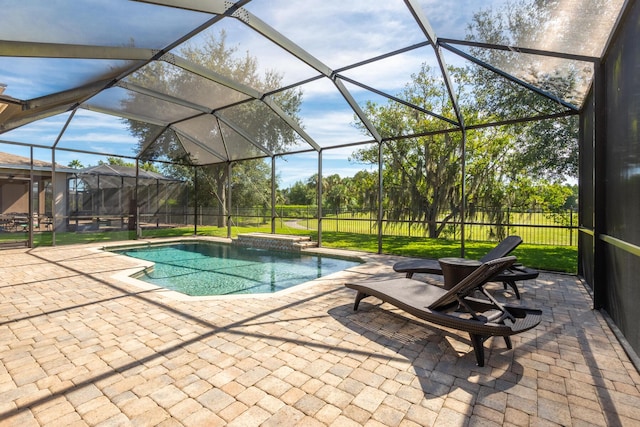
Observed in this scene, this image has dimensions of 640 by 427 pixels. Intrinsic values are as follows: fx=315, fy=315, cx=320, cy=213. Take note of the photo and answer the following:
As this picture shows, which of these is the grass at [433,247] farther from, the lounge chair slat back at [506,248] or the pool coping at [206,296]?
the lounge chair slat back at [506,248]

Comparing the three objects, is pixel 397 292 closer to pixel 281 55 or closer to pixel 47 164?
pixel 281 55

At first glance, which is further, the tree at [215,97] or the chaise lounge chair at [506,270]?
the tree at [215,97]

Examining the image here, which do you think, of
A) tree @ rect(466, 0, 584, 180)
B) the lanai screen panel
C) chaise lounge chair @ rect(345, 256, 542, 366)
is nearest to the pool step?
the lanai screen panel

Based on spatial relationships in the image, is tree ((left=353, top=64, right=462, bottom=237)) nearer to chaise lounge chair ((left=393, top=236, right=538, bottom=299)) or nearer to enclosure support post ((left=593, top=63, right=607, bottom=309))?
chaise lounge chair ((left=393, top=236, right=538, bottom=299))

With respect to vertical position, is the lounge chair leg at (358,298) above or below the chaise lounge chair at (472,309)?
below

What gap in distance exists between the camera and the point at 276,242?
11.2 meters

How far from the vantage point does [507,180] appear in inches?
491

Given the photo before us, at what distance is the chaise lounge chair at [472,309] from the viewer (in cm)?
276

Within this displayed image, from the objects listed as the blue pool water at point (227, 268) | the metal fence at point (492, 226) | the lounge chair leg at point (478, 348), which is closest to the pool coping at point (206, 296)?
the blue pool water at point (227, 268)

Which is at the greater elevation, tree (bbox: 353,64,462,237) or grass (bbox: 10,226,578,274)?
tree (bbox: 353,64,462,237)

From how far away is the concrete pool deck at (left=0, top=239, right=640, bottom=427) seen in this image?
2.11 metres

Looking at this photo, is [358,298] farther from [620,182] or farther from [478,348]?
[620,182]

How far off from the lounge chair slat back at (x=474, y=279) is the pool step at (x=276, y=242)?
7.72 metres

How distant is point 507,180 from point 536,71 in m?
7.95
